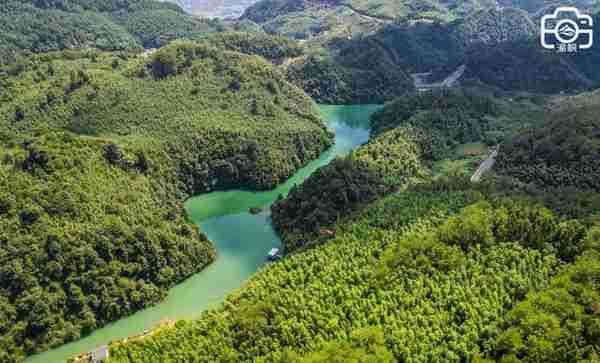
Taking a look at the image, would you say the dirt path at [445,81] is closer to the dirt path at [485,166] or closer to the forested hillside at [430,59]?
the forested hillside at [430,59]

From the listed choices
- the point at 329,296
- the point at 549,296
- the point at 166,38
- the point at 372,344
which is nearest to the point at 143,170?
the point at 329,296

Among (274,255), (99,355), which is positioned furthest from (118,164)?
(99,355)

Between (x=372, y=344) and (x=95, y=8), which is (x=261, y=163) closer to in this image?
(x=372, y=344)

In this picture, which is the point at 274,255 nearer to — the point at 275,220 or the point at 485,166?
the point at 275,220

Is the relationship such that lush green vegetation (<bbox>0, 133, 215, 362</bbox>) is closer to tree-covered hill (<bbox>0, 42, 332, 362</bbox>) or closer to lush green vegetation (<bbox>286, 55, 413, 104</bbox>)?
tree-covered hill (<bbox>0, 42, 332, 362</bbox>)

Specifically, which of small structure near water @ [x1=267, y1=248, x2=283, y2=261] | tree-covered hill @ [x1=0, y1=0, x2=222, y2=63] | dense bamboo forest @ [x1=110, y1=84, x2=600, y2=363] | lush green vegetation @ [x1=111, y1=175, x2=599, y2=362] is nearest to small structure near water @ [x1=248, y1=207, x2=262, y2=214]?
dense bamboo forest @ [x1=110, y1=84, x2=600, y2=363]

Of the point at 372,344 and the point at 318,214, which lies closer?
the point at 372,344
